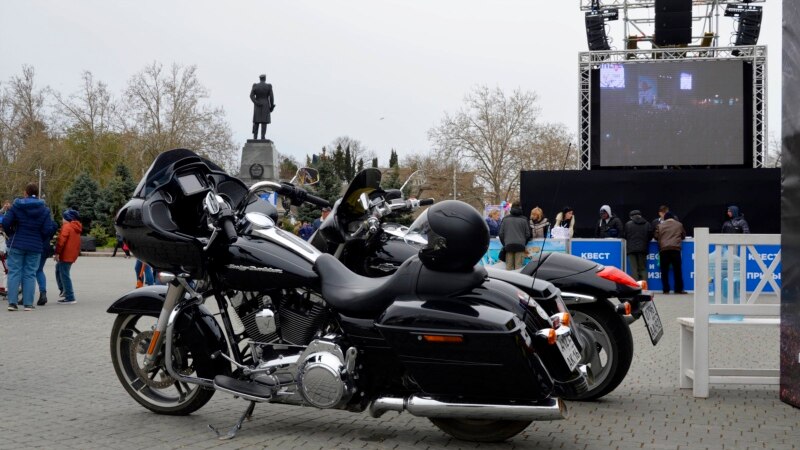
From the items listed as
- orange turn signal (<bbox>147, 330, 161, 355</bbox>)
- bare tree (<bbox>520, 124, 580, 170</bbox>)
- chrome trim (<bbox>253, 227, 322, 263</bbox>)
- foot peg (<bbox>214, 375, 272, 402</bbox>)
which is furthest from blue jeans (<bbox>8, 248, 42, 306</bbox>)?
bare tree (<bbox>520, 124, 580, 170</bbox>)

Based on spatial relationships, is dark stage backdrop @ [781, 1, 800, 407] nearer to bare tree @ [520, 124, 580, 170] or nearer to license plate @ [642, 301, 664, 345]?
license plate @ [642, 301, 664, 345]

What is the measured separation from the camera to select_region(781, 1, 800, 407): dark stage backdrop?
5836 millimetres

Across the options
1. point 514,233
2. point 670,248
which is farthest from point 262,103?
point 670,248

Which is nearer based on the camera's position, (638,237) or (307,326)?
(307,326)

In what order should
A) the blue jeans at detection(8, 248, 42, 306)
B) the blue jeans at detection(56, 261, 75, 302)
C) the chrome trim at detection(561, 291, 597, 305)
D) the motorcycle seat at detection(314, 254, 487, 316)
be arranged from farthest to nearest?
1. the blue jeans at detection(56, 261, 75, 302)
2. the blue jeans at detection(8, 248, 42, 306)
3. the chrome trim at detection(561, 291, 597, 305)
4. the motorcycle seat at detection(314, 254, 487, 316)

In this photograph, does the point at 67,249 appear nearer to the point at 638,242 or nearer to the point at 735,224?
the point at 638,242

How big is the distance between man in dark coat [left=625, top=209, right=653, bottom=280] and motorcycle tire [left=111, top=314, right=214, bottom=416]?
14.6 metres

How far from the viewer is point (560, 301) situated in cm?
519

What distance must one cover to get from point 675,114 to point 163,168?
21.1 meters

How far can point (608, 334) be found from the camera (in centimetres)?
645

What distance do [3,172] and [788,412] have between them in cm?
6545

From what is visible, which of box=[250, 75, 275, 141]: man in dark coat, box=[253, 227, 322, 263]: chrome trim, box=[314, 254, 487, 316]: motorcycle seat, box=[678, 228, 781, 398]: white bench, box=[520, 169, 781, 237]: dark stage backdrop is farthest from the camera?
box=[250, 75, 275, 141]: man in dark coat

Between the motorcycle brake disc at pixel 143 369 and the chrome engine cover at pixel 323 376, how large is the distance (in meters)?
1.24

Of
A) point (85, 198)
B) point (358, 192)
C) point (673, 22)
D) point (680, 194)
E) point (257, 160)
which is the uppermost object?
point (673, 22)
